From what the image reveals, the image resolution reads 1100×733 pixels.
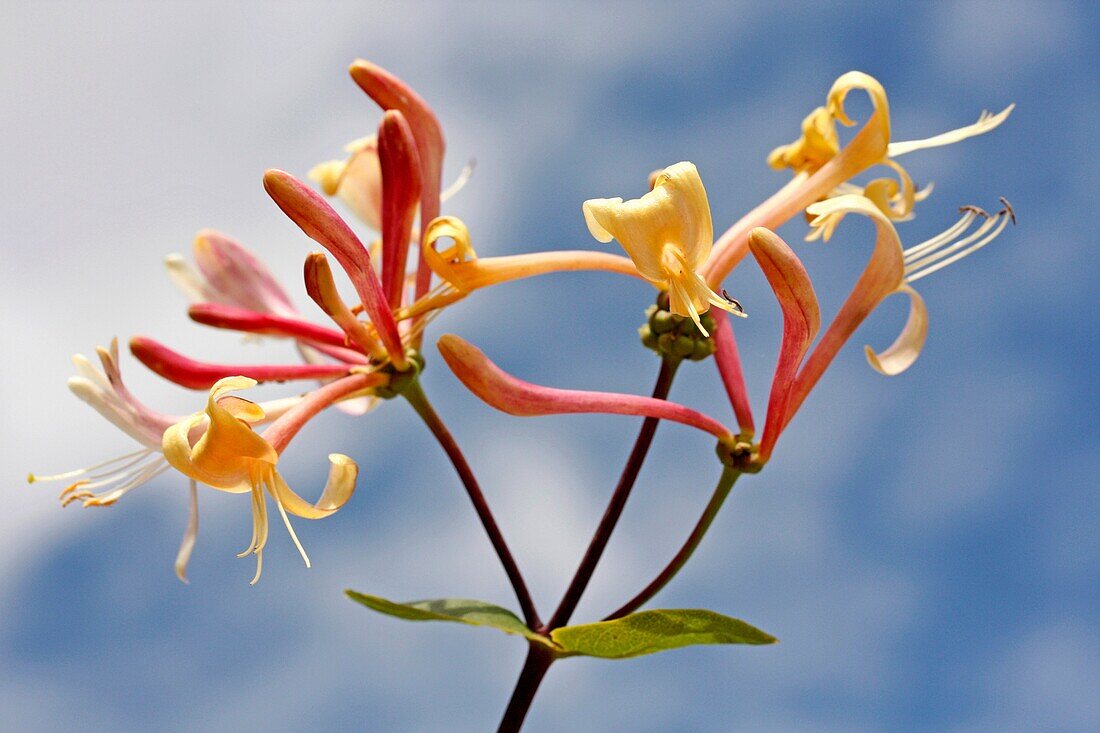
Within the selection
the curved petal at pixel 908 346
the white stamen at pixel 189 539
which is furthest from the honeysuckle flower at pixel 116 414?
the curved petal at pixel 908 346

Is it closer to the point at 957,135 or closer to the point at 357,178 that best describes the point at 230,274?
the point at 357,178

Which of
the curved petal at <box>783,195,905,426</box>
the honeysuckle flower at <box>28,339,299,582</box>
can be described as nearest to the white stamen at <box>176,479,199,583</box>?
the honeysuckle flower at <box>28,339,299,582</box>

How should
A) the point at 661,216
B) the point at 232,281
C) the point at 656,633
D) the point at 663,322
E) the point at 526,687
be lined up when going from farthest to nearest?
the point at 232,281 < the point at 663,322 < the point at 526,687 < the point at 656,633 < the point at 661,216

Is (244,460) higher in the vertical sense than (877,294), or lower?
lower

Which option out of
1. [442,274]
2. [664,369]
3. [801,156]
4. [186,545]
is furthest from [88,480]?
[801,156]

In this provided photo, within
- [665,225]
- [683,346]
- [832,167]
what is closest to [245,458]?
[665,225]

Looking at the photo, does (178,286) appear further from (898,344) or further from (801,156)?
(898,344)
